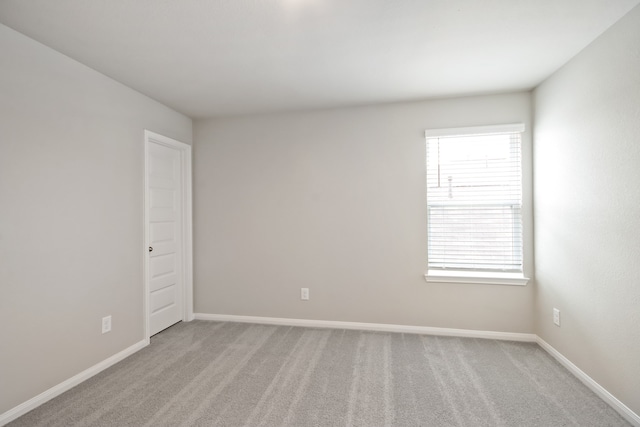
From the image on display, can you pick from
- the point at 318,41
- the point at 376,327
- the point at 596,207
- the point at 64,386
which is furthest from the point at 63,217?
the point at 596,207

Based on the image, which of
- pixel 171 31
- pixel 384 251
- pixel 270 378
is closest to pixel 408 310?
pixel 384 251

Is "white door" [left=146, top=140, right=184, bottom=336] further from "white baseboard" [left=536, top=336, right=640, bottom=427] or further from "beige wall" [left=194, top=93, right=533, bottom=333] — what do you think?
"white baseboard" [left=536, top=336, right=640, bottom=427]

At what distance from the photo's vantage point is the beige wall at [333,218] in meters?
3.25

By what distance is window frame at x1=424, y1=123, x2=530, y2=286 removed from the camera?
3.10 m

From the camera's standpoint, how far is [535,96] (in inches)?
119

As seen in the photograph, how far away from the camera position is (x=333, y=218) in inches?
140

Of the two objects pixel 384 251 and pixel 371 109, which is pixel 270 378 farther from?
pixel 371 109

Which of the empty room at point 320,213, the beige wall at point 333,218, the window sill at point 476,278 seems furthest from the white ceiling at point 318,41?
the window sill at point 476,278

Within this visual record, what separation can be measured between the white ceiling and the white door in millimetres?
805

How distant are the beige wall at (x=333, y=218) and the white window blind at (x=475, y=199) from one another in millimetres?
113

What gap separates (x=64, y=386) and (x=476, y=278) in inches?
142

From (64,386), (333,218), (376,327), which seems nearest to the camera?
(64,386)

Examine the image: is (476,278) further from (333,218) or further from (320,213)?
(320,213)

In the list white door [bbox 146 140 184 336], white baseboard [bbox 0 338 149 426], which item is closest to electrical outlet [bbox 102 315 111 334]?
white baseboard [bbox 0 338 149 426]
